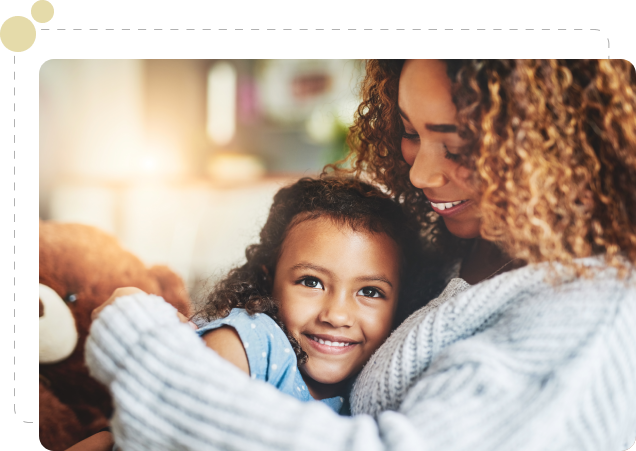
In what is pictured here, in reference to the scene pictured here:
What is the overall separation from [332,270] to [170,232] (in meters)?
0.31

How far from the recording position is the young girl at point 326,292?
2.49 feet

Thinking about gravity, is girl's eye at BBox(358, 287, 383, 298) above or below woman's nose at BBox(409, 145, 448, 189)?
below

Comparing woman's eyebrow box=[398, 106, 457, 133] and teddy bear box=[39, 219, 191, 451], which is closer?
woman's eyebrow box=[398, 106, 457, 133]

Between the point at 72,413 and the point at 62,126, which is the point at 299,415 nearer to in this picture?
the point at 72,413

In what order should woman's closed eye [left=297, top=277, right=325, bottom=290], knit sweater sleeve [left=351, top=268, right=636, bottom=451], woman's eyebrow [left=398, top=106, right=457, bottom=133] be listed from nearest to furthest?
knit sweater sleeve [left=351, top=268, right=636, bottom=451] → woman's eyebrow [left=398, top=106, right=457, bottom=133] → woman's closed eye [left=297, top=277, right=325, bottom=290]

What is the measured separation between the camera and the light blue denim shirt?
728mm

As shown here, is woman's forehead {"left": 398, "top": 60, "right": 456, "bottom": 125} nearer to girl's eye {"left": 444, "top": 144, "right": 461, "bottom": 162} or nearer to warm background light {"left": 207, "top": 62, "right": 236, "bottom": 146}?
girl's eye {"left": 444, "top": 144, "right": 461, "bottom": 162}

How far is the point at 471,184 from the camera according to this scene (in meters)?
0.70

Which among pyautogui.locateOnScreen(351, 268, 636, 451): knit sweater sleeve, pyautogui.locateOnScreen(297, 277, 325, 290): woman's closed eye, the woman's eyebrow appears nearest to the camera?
pyautogui.locateOnScreen(351, 268, 636, 451): knit sweater sleeve

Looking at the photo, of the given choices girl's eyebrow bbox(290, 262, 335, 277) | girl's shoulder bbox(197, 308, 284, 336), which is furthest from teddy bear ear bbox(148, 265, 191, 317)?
girl's eyebrow bbox(290, 262, 335, 277)

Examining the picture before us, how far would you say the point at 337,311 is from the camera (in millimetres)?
768
